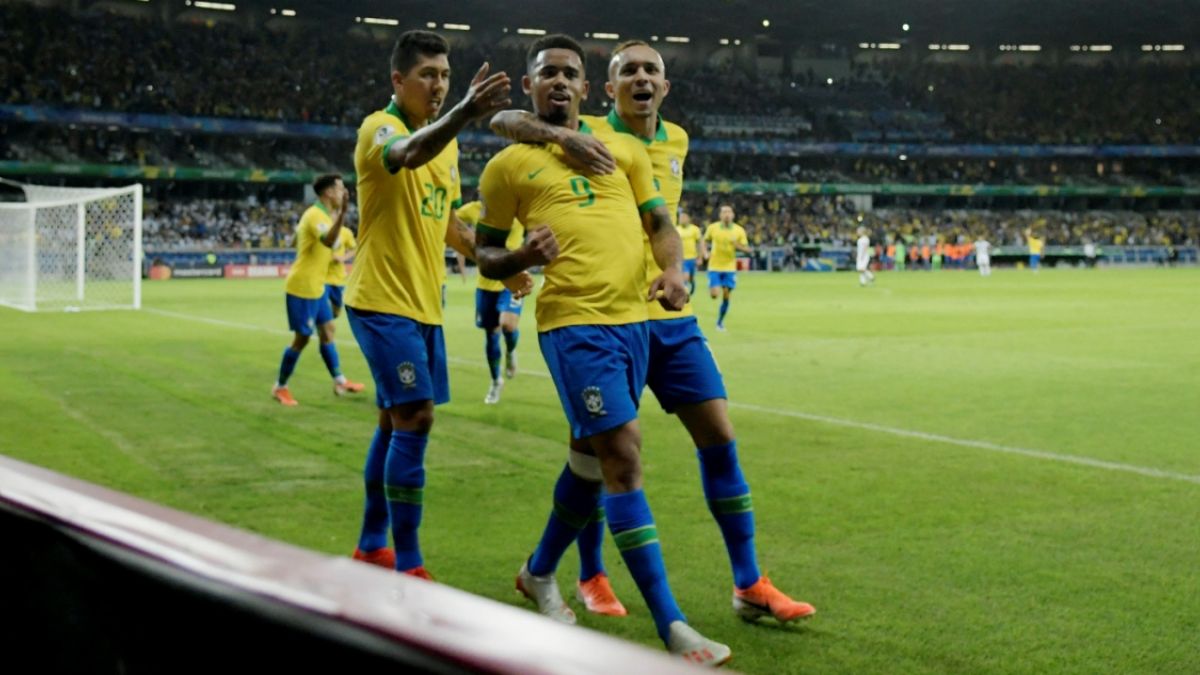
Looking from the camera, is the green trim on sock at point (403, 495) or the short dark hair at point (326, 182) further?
the short dark hair at point (326, 182)

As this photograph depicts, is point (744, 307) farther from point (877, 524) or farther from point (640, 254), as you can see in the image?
point (640, 254)

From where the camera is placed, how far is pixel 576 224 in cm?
485

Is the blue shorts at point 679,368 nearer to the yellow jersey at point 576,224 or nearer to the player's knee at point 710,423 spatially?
the player's knee at point 710,423

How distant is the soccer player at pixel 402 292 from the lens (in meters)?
5.42

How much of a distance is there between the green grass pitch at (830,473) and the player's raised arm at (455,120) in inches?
74.0

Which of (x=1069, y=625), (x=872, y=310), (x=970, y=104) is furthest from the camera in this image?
(x=970, y=104)

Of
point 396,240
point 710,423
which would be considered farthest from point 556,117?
point 710,423

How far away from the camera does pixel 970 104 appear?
74.7 m

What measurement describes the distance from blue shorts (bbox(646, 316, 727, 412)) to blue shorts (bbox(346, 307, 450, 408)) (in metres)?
1.00

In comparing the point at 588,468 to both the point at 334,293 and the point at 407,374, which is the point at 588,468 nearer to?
the point at 407,374

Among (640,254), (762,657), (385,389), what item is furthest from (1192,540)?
(385,389)

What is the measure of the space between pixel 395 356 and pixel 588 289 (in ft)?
3.56

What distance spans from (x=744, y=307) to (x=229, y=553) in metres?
26.3

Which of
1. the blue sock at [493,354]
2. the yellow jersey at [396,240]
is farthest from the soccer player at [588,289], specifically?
the blue sock at [493,354]
